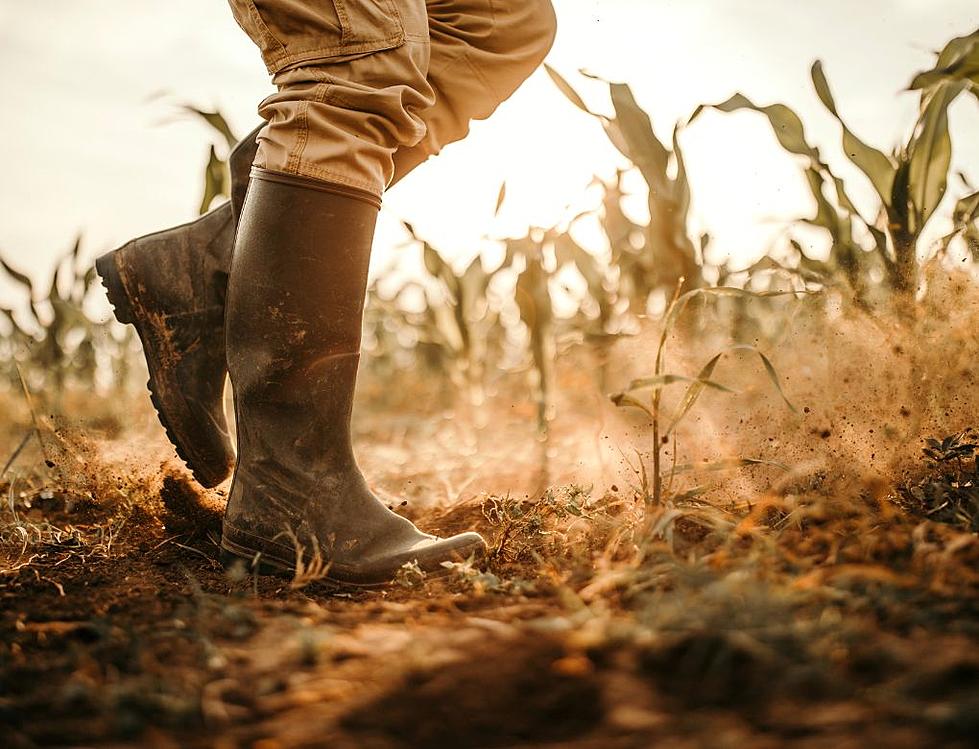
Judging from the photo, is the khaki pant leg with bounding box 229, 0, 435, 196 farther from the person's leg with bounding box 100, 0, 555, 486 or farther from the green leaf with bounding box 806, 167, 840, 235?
the green leaf with bounding box 806, 167, 840, 235

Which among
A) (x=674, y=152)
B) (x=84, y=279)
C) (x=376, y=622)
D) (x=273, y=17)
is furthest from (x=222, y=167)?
(x=376, y=622)

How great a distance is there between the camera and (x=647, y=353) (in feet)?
6.82

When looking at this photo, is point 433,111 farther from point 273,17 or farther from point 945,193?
point 945,193

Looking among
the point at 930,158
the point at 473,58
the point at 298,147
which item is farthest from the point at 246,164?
the point at 930,158

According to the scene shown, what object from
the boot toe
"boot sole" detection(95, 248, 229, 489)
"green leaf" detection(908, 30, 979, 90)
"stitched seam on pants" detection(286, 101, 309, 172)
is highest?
"green leaf" detection(908, 30, 979, 90)

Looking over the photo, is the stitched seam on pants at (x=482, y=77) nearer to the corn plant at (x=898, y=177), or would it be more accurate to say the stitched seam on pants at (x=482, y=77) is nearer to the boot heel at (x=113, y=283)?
the corn plant at (x=898, y=177)

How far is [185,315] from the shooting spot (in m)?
1.52

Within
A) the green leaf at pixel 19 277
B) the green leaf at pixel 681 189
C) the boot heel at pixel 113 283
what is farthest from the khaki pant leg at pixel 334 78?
the green leaf at pixel 19 277

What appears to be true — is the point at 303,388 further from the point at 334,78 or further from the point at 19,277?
the point at 19,277

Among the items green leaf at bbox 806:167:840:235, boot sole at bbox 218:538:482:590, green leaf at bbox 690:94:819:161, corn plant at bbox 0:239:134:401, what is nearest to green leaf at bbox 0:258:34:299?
corn plant at bbox 0:239:134:401

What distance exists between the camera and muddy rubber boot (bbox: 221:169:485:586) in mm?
1267

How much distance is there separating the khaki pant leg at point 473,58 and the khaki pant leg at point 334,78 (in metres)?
0.16

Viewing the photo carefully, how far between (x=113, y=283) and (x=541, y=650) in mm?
1161

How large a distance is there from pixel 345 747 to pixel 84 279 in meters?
2.53
